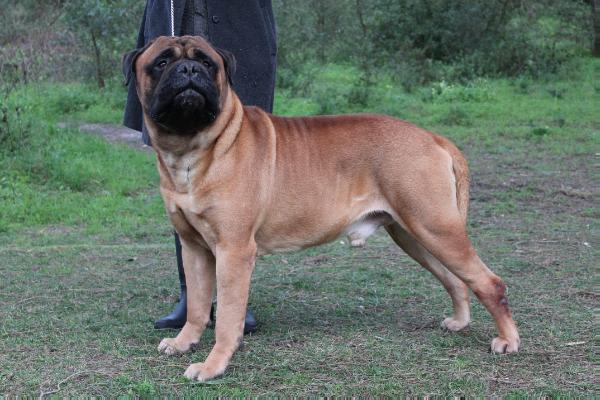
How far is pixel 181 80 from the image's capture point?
418 centimetres

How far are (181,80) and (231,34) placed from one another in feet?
3.71

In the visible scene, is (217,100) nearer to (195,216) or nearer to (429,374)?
(195,216)

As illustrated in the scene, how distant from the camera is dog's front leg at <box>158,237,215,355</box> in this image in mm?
4809

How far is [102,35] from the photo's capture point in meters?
14.6

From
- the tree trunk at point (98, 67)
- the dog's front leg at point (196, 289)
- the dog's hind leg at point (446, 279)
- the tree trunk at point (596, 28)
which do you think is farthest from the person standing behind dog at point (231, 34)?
the tree trunk at point (596, 28)

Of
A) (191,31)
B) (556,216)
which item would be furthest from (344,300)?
(556,216)

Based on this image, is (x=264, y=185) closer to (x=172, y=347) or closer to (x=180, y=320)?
(x=172, y=347)

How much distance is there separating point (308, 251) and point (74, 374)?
3.12 meters

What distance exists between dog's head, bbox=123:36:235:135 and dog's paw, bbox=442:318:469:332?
5.90 feet

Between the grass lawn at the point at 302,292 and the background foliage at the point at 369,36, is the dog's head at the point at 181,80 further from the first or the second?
the background foliage at the point at 369,36

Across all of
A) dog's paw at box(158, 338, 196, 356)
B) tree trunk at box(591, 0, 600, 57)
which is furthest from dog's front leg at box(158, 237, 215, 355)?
tree trunk at box(591, 0, 600, 57)

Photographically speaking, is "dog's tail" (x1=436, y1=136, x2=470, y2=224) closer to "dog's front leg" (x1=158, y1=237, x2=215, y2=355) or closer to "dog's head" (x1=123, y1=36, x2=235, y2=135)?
"dog's head" (x1=123, y1=36, x2=235, y2=135)

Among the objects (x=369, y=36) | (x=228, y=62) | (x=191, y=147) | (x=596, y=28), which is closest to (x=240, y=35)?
(x=228, y=62)

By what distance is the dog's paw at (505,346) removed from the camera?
15.1 feet
